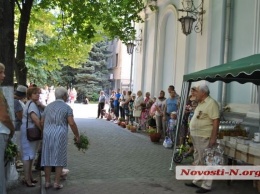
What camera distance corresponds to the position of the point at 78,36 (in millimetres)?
14383

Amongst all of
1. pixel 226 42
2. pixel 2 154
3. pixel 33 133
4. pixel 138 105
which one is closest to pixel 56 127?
pixel 33 133

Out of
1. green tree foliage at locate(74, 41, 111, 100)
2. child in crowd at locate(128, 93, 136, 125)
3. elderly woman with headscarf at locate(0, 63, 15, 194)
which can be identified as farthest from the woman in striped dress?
green tree foliage at locate(74, 41, 111, 100)

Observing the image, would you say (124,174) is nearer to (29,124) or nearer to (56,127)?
(56,127)

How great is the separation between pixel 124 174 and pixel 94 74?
129 feet

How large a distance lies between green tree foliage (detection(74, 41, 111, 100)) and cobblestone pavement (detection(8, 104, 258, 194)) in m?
34.1

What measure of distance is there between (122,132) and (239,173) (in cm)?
905

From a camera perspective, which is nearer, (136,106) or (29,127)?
(29,127)

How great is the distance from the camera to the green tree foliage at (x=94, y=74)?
45.8 meters

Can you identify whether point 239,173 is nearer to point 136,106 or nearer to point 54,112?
point 54,112

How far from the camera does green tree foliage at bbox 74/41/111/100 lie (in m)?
45.8

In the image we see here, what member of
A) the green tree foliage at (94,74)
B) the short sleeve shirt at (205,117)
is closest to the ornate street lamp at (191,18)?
the short sleeve shirt at (205,117)

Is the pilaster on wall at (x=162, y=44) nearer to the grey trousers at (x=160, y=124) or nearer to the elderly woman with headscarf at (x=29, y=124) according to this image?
the grey trousers at (x=160, y=124)

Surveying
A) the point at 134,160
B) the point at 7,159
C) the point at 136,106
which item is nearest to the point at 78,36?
the point at 136,106

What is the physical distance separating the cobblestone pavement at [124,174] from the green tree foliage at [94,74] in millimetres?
34106
